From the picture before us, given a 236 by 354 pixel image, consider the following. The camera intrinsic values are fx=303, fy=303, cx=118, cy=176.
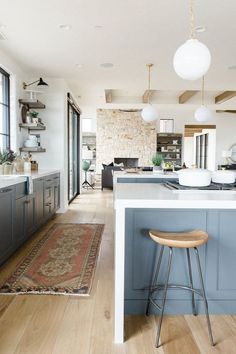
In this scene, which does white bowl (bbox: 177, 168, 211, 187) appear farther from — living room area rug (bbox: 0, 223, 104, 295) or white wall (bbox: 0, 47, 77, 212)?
white wall (bbox: 0, 47, 77, 212)

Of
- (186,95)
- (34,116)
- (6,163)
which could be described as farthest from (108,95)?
(6,163)

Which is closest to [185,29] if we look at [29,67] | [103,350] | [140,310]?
[29,67]

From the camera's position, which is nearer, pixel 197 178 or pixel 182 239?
pixel 182 239

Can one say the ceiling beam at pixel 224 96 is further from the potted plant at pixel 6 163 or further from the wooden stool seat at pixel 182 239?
the wooden stool seat at pixel 182 239

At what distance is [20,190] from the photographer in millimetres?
3512

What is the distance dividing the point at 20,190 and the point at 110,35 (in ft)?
7.32

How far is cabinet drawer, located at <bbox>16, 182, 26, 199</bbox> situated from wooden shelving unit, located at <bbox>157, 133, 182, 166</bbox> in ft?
28.4

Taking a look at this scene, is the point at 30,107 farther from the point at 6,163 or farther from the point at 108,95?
the point at 108,95

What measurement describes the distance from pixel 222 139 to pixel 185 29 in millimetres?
8782

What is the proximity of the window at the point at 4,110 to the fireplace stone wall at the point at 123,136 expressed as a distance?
691 centimetres

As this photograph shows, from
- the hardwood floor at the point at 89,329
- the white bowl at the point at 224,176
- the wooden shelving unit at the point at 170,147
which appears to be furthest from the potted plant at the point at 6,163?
the wooden shelving unit at the point at 170,147

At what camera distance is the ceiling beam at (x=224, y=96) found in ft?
26.4

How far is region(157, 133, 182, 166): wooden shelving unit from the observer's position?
38.7 ft

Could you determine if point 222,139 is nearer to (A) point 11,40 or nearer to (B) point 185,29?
(B) point 185,29
